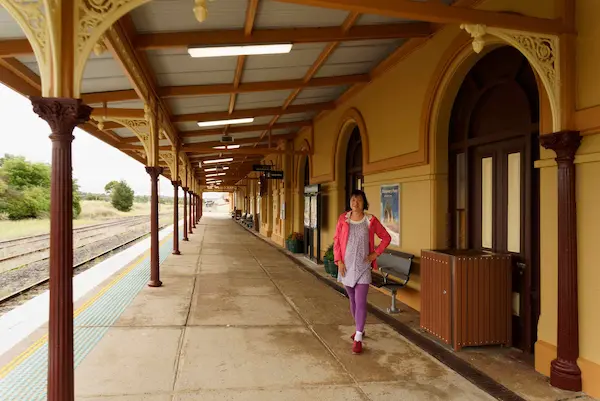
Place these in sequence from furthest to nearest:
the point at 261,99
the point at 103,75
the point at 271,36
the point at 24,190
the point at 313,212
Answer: the point at 24,190
the point at 313,212
the point at 261,99
the point at 103,75
the point at 271,36

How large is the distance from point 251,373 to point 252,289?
3949 mm

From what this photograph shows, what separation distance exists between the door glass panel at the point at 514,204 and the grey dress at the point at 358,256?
1716mm

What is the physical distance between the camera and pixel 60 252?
2.82m

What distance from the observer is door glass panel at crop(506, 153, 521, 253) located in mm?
4633

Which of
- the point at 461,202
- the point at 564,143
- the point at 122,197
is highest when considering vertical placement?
the point at 122,197

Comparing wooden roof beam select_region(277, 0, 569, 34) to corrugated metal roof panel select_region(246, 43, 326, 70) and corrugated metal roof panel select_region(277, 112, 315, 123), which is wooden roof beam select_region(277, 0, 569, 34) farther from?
corrugated metal roof panel select_region(277, 112, 315, 123)

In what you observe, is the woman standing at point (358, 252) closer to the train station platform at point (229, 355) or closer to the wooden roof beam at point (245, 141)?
the train station platform at point (229, 355)

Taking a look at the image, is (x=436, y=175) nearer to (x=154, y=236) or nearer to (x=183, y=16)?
(x=183, y=16)

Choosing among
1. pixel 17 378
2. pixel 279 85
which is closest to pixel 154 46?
pixel 279 85

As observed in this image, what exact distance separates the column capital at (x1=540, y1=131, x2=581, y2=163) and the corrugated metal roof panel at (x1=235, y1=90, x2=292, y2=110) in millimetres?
5963

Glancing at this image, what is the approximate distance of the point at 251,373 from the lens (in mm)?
3857

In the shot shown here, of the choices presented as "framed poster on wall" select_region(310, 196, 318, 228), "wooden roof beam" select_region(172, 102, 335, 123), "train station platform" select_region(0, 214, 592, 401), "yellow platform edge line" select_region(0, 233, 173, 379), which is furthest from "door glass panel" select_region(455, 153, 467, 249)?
"framed poster on wall" select_region(310, 196, 318, 228)

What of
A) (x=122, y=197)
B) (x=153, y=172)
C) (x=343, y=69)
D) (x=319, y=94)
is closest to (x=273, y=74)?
(x=343, y=69)

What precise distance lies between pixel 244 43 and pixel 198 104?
426cm
